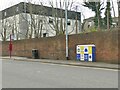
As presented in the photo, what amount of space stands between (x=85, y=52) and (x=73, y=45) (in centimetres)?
216

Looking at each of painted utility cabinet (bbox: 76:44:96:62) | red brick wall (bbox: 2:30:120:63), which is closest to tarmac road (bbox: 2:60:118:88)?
red brick wall (bbox: 2:30:120:63)

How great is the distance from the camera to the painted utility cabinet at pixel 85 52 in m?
23.2

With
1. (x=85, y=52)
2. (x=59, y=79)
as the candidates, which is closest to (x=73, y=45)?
(x=85, y=52)

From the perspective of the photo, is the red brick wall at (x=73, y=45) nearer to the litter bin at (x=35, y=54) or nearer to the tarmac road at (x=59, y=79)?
the litter bin at (x=35, y=54)

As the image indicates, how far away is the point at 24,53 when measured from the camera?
3534 cm

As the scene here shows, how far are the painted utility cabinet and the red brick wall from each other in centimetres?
40

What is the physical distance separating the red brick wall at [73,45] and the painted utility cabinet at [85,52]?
0.40 metres

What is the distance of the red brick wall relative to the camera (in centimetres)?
2143

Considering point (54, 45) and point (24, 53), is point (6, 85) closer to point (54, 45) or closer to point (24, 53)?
point (54, 45)

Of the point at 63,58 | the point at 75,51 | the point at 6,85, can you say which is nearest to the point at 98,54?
the point at 75,51

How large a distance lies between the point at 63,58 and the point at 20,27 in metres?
31.4

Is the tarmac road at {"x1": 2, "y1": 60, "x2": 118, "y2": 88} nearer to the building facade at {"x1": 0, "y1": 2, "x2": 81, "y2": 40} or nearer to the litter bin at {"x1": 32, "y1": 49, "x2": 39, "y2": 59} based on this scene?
the litter bin at {"x1": 32, "y1": 49, "x2": 39, "y2": 59}

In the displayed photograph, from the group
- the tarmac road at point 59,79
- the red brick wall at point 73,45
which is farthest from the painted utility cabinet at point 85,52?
the tarmac road at point 59,79

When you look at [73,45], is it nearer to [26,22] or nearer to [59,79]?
[59,79]
